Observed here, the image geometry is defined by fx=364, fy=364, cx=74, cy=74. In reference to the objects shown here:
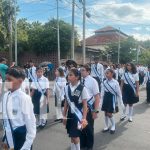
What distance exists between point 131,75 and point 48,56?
23479 millimetres

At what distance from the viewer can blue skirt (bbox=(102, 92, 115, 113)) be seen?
8.82 metres

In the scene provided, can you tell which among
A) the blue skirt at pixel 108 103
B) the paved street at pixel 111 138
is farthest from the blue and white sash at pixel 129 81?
the blue skirt at pixel 108 103

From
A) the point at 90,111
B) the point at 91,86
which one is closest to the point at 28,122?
the point at 90,111

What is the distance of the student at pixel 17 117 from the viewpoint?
4090mm

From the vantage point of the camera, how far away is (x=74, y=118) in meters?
6.20

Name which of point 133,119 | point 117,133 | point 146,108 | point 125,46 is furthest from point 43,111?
point 125,46

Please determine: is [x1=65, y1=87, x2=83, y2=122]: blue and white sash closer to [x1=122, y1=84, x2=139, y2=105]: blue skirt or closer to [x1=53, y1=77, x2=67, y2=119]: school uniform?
[x1=53, y1=77, x2=67, y2=119]: school uniform

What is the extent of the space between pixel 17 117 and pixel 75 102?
2114 millimetres

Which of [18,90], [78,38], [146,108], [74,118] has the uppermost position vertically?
[78,38]

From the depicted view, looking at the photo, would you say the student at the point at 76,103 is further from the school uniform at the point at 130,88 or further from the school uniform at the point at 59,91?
the school uniform at the point at 130,88

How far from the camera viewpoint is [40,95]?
9422 millimetres

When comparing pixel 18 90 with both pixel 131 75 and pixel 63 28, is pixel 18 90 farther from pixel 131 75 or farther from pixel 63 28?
pixel 63 28

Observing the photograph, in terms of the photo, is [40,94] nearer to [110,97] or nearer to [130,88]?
[110,97]

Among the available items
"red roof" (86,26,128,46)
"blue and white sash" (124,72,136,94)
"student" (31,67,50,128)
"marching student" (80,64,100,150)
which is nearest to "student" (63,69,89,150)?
"marching student" (80,64,100,150)
